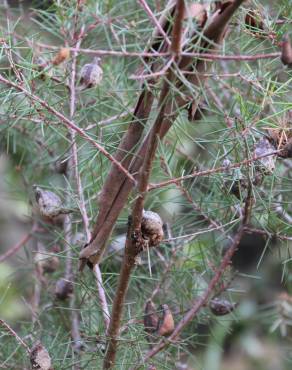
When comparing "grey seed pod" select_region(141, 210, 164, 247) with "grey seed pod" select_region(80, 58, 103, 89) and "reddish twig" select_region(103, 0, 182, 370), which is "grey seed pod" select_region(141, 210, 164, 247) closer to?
"reddish twig" select_region(103, 0, 182, 370)

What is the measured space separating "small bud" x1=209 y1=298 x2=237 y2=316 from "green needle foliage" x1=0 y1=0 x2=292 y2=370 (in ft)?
0.04

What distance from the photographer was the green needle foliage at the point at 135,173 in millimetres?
542

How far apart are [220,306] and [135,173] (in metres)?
0.24

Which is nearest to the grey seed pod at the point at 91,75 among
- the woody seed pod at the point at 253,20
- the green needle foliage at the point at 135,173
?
the green needle foliage at the point at 135,173

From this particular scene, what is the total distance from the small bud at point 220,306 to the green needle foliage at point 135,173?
0.04 ft

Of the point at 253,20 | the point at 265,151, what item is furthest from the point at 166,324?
the point at 253,20

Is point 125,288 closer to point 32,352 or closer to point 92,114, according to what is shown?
point 32,352

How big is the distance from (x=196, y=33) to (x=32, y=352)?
0.30 meters

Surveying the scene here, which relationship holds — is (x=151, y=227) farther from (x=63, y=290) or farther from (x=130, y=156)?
(x=63, y=290)

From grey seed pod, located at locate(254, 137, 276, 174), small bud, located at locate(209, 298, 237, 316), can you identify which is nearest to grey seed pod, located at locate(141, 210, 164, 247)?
grey seed pod, located at locate(254, 137, 276, 174)

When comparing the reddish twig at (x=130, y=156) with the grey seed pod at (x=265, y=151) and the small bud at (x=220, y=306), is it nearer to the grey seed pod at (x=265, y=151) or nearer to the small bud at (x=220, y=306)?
the grey seed pod at (x=265, y=151)

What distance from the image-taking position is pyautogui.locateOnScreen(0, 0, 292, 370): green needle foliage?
54cm

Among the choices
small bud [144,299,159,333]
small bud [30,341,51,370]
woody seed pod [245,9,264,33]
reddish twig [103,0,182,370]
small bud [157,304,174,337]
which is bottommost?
small bud [30,341,51,370]

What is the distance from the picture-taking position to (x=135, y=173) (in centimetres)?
51
